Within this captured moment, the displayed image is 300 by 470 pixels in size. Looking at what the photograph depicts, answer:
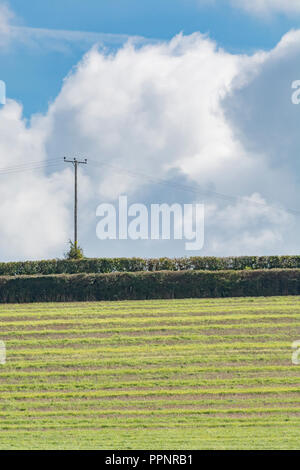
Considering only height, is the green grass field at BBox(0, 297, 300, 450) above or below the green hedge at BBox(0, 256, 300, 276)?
below

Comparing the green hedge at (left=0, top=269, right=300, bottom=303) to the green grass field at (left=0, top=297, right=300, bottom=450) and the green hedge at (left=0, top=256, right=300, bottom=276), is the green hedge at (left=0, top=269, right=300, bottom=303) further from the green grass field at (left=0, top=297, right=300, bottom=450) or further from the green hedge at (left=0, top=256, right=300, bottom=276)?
the green grass field at (left=0, top=297, right=300, bottom=450)

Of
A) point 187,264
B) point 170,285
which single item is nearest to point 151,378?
point 170,285

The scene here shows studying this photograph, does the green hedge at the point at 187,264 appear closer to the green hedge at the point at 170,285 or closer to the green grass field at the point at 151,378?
the green hedge at the point at 170,285

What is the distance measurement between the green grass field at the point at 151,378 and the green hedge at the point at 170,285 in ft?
11.1

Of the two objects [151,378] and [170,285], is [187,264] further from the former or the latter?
[151,378]

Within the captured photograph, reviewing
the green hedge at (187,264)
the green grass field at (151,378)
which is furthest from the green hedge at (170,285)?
the green grass field at (151,378)

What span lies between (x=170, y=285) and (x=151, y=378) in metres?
13.3

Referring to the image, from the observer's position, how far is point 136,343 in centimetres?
2523

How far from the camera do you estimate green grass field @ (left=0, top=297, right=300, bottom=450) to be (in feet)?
55.0

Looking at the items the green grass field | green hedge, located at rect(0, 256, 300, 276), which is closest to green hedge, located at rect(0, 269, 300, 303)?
green hedge, located at rect(0, 256, 300, 276)

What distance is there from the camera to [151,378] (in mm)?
21766

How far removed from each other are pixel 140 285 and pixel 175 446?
20.4 metres

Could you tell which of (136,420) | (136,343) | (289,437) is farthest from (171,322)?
(289,437)

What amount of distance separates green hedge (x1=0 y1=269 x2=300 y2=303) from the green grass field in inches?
134
